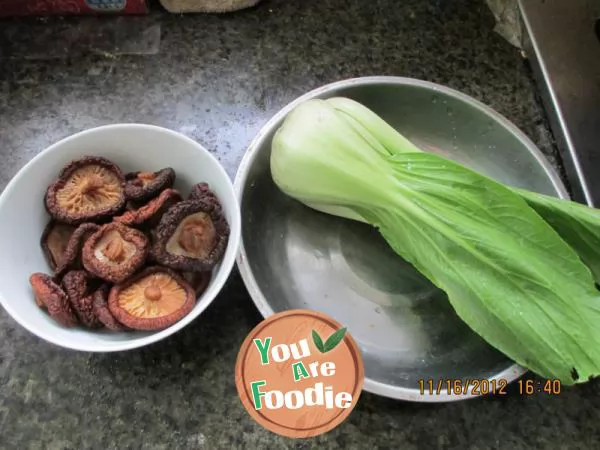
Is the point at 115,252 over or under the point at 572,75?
under

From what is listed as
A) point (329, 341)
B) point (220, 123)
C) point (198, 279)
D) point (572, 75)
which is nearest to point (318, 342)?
point (329, 341)

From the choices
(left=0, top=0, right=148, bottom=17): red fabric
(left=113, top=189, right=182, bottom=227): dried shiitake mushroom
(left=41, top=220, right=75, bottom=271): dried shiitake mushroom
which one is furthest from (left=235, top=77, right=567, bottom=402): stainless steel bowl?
(left=0, top=0, right=148, bottom=17): red fabric

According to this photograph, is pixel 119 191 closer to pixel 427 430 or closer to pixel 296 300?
pixel 296 300

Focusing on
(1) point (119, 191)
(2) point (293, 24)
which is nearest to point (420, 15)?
(2) point (293, 24)

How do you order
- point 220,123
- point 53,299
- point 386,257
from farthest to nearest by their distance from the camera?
point 220,123
point 386,257
point 53,299

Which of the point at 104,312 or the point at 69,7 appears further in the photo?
the point at 69,7

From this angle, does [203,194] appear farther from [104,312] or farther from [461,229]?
[461,229]

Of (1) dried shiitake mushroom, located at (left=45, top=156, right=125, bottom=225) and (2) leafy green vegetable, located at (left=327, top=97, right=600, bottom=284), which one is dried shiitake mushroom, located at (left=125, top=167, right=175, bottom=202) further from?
(2) leafy green vegetable, located at (left=327, top=97, right=600, bottom=284)

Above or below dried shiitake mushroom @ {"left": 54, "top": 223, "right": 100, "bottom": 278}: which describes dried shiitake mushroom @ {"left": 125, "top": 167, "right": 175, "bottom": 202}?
above
